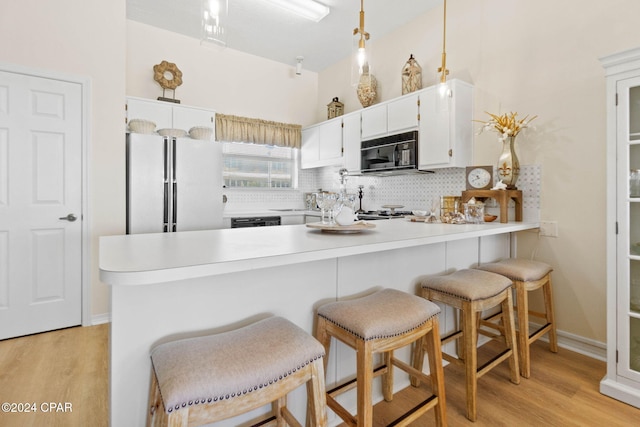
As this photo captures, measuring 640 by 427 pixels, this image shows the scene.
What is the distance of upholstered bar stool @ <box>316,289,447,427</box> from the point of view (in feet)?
3.88

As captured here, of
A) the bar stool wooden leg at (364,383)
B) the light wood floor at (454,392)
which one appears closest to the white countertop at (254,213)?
the light wood floor at (454,392)

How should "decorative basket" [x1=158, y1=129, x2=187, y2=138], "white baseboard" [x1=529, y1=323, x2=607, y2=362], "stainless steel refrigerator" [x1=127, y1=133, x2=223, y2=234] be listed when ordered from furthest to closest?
"decorative basket" [x1=158, y1=129, x2=187, y2=138] < "stainless steel refrigerator" [x1=127, y1=133, x2=223, y2=234] < "white baseboard" [x1=529, y1=323, x2=607, y2=362]

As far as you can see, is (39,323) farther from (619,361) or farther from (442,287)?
(619,361)

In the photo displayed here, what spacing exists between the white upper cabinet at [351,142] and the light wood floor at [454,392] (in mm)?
Result: 2502

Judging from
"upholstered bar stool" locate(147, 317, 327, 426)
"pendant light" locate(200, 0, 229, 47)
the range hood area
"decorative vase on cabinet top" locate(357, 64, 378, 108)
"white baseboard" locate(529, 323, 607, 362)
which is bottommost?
"white baseboard" locate(529, 323, 607, 362)

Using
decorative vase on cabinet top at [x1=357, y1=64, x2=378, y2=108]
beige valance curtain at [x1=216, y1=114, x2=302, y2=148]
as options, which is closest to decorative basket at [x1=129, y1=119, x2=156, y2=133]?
beige valance curtain at [x1=216, y1=114, x2=302, y2=148]

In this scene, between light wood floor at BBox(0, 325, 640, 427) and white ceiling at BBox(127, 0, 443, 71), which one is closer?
→ light wood floor at BBox(0, 325, 640, 427)

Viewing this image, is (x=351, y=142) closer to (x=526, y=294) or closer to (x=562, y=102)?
(x=562, y=102)

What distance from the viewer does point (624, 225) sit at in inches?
70.3

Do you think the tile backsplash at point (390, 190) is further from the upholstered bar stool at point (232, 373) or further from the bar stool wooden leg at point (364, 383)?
the upholstered bar stool at point (232, 373)

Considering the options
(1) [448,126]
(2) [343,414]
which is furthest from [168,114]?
(2) [343,414]

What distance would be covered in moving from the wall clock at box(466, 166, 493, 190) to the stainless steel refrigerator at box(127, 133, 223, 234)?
8.32 ft

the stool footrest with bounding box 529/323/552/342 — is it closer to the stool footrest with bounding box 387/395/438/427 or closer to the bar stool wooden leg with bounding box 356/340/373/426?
the stool footrest with bounding box 387/395/438/427

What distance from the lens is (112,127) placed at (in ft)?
9.71
